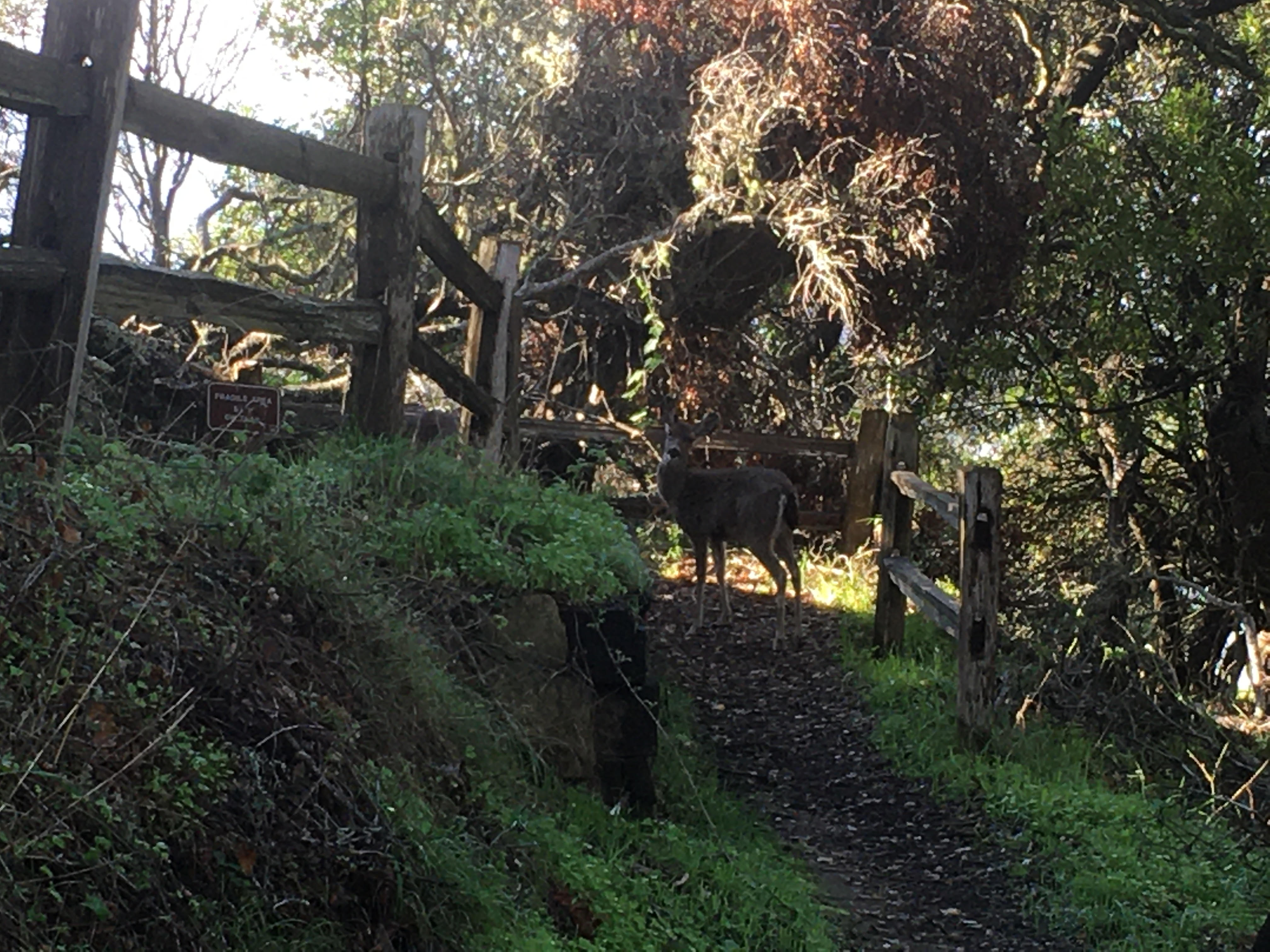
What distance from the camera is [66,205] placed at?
6039mm

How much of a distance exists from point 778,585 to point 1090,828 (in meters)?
4.74

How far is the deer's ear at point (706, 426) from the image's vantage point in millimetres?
13656

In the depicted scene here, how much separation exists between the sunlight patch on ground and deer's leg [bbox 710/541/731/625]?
1.00ft

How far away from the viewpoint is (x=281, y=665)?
4.82 m

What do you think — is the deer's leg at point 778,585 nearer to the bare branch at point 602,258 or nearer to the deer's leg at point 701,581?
the deer's leg at point 701,581

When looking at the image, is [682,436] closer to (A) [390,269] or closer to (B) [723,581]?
(B) [723,581]

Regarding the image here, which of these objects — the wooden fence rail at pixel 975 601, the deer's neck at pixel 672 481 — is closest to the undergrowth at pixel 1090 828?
the wooden fence rail at pixel 975 601

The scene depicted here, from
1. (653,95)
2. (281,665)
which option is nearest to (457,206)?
(653,95)

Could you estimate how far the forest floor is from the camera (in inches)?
277

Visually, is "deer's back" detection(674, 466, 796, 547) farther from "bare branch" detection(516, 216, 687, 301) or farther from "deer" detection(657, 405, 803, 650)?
"bare branch" detection(516, 216, 687, 301)

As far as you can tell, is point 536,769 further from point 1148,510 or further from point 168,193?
point 168,193

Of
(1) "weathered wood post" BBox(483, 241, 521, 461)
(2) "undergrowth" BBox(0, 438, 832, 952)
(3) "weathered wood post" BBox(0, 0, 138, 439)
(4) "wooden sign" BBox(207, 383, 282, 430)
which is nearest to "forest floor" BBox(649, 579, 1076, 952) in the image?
(2) "undergrowth" BBox(0, 438, 832, 952)

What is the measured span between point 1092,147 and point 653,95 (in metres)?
4.33

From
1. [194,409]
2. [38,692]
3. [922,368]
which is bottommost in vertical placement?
[38,692]
